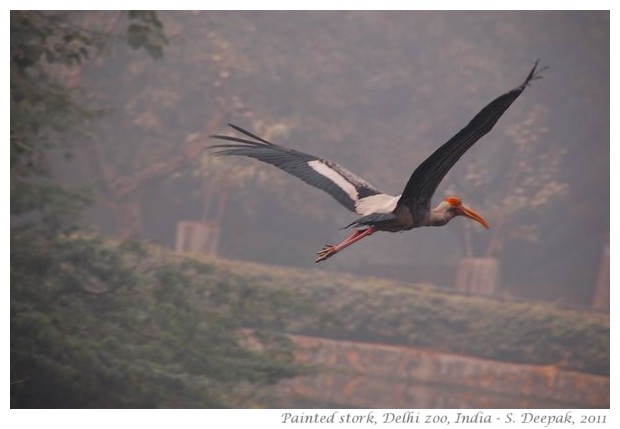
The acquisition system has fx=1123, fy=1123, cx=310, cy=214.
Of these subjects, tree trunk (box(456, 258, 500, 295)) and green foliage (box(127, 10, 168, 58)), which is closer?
green foliage (box(127, 10, 168, 58))

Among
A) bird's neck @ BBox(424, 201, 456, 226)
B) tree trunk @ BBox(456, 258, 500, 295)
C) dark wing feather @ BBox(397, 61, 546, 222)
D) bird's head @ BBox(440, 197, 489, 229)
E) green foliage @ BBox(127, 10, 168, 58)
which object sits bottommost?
bird's neck @ BBox(424, 201, 456, 226)

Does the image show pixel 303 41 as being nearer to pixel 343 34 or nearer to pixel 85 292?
pixel 343 34

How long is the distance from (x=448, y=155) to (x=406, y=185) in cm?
34

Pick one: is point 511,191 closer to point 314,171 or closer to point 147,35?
point 147,35

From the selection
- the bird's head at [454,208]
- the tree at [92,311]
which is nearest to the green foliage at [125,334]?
the tree at [92,311]

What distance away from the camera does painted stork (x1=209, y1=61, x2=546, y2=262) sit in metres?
3.89

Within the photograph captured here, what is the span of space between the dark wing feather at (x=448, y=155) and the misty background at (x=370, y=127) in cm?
1475

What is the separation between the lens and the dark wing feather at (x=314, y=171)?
4918mm

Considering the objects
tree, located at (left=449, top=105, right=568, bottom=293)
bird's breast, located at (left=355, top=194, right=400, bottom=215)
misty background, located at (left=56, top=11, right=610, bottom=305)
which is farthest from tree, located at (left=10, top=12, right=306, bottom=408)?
tree, located at (left=449, top=105, right=568, bottom=293)

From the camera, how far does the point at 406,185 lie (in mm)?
4340

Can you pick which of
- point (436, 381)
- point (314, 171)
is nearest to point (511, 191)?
point (436, 381)

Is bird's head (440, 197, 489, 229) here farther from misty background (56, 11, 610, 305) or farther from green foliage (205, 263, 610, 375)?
misty background (56, 11, 610, 305)

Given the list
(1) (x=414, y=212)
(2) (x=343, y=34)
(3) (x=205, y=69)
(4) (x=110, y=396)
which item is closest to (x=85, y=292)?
(4) (x=110, y=396)

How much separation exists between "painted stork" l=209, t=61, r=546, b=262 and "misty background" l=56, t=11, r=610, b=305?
1405 centimetres
